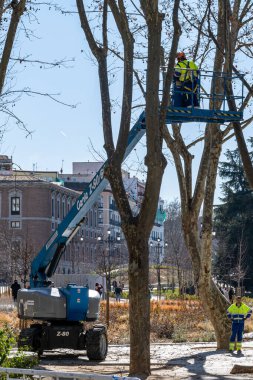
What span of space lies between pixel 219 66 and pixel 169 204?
403 ft

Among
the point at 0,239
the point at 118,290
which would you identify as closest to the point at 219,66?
the point at 118,290

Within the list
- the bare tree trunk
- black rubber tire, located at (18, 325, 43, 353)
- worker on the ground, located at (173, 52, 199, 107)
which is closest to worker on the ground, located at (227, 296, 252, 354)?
black rubber tire, located at (18, 325, 43, 353)

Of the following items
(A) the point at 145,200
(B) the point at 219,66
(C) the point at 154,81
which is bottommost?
(A) the point at 145,200

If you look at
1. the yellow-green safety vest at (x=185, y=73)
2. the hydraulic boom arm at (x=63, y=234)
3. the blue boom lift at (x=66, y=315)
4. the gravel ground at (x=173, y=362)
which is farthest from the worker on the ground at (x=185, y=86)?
the gravel ground at (x=173, y=362)

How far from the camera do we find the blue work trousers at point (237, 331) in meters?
23.1

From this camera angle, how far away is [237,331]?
76.1 ft

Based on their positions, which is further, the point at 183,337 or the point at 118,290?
the point at 118,290

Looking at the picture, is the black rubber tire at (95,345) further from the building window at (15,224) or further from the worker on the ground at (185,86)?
the building window at (15,224)

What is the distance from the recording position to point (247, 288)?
7331 centimetres

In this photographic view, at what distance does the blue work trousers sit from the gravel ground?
1.18 ft

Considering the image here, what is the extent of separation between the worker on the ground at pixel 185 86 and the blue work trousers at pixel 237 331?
19.7ft

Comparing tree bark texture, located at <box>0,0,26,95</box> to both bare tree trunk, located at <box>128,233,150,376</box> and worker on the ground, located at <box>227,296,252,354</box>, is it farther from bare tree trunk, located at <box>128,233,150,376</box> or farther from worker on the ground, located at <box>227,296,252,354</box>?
worker on the ground, located at <box>227,296,252,354</box>

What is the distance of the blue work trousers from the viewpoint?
2315cm

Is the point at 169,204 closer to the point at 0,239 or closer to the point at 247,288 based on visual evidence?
the point at 0,239
